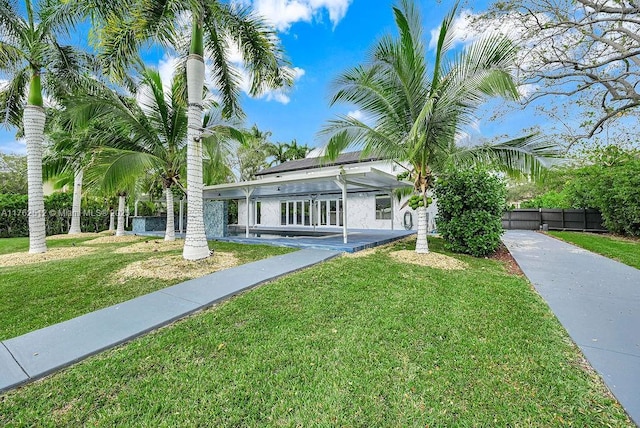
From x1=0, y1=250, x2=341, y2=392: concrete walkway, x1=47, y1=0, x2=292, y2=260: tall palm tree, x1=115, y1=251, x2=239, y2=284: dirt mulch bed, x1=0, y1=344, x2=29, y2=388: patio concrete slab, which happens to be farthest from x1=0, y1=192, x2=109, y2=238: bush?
x1=0, y1=344, x2=29, y2=388: patio concrete slab

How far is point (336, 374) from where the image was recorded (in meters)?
2.92

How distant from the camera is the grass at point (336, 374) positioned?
2.38m

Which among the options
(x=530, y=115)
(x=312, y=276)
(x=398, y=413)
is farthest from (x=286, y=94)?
(x=530, y=115)

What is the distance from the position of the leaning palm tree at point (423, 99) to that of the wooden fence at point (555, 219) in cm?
1084

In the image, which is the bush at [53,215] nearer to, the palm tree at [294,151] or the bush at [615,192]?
the palm tree at [294,151]

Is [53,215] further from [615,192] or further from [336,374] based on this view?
[615,192]

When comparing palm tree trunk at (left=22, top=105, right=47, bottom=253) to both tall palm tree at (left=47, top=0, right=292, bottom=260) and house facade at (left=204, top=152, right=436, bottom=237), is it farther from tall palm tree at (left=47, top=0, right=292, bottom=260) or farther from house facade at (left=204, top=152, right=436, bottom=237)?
house facade at (left=204, top=152, right=436, bottom=237)

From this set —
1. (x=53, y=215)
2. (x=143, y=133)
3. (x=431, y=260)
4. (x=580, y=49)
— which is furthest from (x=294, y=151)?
(x=431, y=260)

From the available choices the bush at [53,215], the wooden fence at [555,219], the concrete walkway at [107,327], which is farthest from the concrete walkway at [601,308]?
the bush at [53,215]

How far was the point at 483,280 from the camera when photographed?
629 cm

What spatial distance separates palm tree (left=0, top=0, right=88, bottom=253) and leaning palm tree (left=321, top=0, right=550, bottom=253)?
29.2 ft

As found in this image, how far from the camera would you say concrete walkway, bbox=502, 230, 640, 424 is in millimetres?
2879

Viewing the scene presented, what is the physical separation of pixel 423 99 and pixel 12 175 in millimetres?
39176

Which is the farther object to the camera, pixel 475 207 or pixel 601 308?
pixel 475 207
